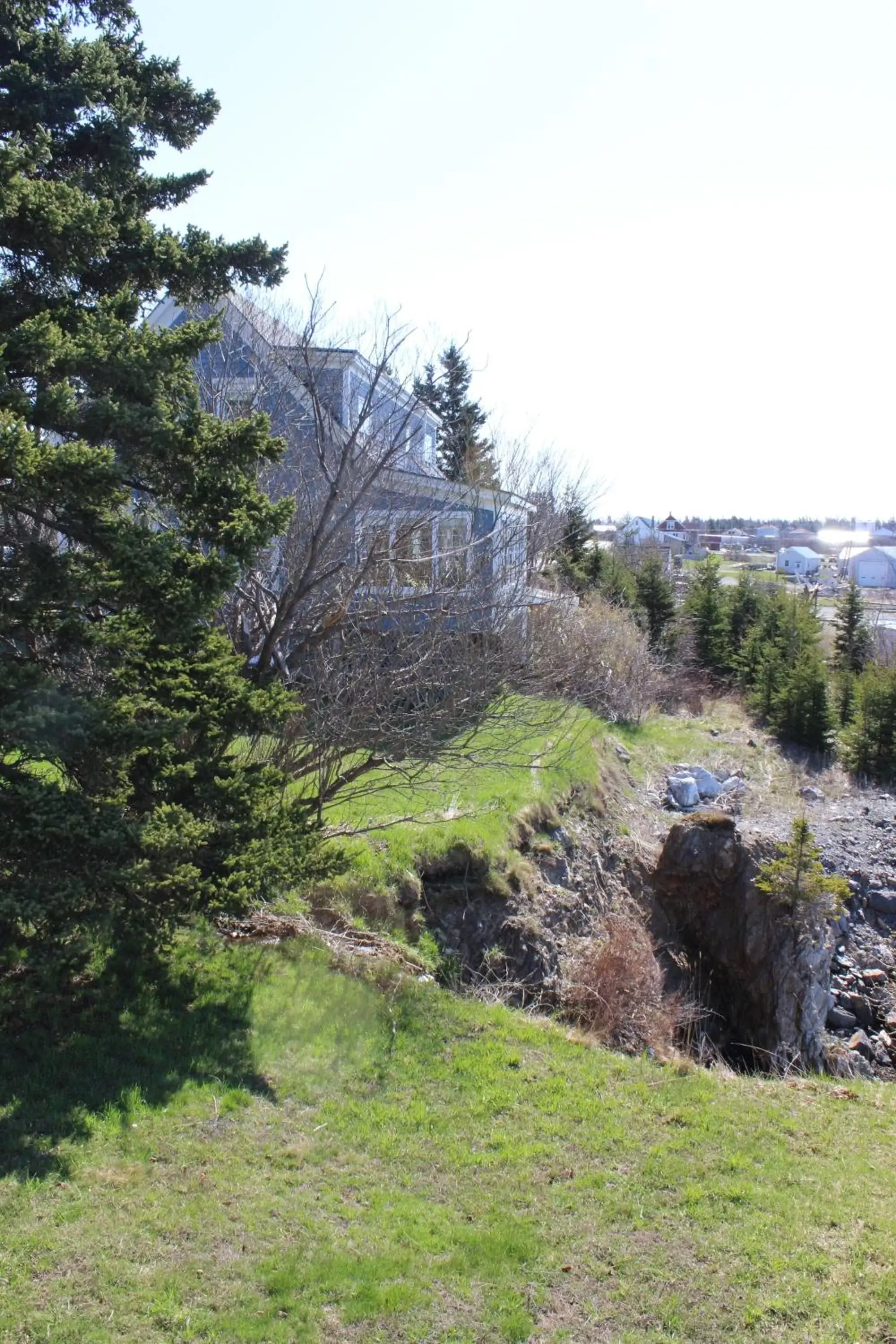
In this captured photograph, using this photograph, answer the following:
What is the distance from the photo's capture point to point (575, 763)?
1666cm

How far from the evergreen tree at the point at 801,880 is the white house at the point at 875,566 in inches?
2137

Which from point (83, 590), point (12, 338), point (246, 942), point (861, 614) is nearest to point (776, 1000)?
point (246, 942)

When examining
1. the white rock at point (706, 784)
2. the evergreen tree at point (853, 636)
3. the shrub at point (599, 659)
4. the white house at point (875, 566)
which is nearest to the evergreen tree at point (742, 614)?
the evergreen tree at point (853, 636)

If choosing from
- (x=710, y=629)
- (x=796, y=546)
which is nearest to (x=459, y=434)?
(x=710, y=629)

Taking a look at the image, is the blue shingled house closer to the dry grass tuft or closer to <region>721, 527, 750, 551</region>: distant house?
the dry grass tuft

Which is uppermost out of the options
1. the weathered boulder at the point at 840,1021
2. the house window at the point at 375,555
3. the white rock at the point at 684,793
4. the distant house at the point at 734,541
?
the distant house at the point at 734,541

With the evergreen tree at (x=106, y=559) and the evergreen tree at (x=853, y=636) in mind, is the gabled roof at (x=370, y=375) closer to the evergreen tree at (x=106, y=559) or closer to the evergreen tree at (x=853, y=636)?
the evergreen tree at (x=106, y=559)

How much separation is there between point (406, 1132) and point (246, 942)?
266 centimetres

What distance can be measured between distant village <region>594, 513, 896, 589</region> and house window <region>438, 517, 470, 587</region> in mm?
23658

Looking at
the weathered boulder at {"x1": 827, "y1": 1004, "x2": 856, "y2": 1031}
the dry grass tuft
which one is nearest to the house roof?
the weathered boulder at {"x1": 827, "y1": 1004, "x2": 856, "y2": 1031}

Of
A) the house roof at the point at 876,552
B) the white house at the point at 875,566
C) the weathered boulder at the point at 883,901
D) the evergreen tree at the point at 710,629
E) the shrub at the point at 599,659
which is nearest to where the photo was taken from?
the shrub at the point at 599,659

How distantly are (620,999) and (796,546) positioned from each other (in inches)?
2669

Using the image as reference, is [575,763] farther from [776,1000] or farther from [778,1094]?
[778,1094]

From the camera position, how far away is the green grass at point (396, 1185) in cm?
466
